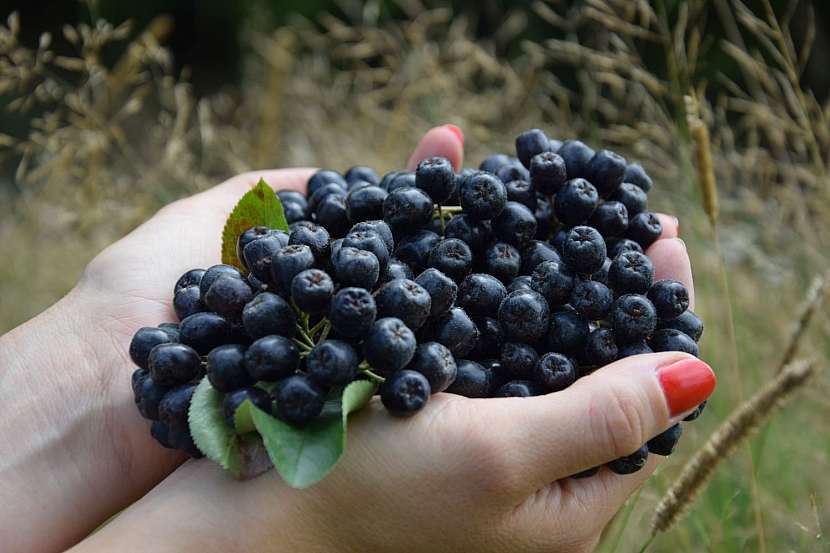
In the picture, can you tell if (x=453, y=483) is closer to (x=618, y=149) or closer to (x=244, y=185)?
(x=244, y=185)

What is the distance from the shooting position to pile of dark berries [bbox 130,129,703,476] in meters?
1.26

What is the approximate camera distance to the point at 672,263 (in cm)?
160

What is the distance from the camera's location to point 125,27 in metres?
2.47

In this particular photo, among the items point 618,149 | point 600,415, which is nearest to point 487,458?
point 600,415

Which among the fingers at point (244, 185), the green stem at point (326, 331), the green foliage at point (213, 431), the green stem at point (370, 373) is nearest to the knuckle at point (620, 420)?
the green stem at point (370, 373)

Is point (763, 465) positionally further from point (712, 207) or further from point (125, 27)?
point (125, 27)

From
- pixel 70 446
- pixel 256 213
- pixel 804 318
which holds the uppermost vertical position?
pixel 256 213

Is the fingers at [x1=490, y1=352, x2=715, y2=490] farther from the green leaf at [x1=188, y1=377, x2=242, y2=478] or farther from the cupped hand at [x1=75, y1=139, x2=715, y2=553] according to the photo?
the green leaf at [x1=188, y1=377, x2=242, y2=478]

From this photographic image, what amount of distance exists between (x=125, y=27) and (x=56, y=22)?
5.89 meters

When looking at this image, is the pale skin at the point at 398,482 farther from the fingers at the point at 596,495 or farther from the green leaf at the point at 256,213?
the green leaf at the point at 256,213

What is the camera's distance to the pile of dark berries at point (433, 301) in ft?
4.15

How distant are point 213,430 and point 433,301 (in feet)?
1.29

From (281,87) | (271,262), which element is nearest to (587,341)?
(271,262)

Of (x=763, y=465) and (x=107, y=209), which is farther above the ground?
(x=107, y=209)
